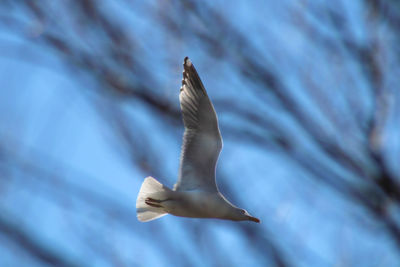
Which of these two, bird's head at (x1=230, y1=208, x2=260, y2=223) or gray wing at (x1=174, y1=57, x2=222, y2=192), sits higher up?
gray wing at (x1=174, y1=57, x2=222, y2=192)

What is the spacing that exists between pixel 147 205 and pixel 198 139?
39 cm

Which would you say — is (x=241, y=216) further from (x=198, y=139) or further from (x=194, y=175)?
(x=198, y=139)

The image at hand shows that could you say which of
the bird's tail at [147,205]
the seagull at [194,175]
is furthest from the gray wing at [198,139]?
the bird's tail at [147,205]

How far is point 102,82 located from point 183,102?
0.40m

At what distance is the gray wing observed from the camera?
291cm

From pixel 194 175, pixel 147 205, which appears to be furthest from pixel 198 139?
pixel 147 205

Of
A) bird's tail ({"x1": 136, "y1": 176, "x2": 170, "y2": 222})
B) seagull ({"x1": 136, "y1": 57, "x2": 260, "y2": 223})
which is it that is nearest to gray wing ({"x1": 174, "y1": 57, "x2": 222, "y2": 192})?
seagull ({"x1": 136, "y1": 57, "x2": 260, "y2": 223})

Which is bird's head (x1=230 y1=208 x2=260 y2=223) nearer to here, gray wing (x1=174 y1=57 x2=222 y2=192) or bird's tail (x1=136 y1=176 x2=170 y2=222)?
gray wing (x1=174 y1=57 x2=222 y2=192)

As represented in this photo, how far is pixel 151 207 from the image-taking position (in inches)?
111

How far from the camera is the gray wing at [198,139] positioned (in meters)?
2.91

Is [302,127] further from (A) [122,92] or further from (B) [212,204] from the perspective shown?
(A) [122,92]

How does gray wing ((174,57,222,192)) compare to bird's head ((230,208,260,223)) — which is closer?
bird's head ((230,208,260,223))

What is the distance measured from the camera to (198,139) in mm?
2980

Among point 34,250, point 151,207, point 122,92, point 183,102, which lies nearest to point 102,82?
point 122,92
